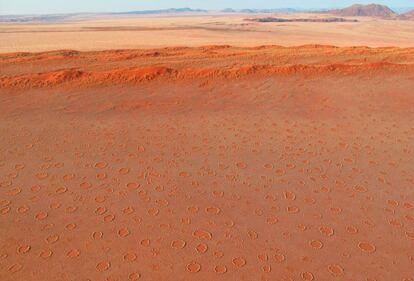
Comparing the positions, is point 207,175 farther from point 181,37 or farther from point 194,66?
point 181,37

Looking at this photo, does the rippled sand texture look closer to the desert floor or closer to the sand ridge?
the sand ridge

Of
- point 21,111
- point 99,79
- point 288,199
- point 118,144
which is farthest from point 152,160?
point 99,79

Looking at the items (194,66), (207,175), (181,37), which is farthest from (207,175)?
(181,37)

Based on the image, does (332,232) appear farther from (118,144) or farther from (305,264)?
(118,144)

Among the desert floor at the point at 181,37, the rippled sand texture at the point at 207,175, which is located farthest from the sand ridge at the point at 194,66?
the desert floor at the point at 181,37

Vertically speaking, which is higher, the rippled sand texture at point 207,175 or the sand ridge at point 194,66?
the sand ridge at point 194,66

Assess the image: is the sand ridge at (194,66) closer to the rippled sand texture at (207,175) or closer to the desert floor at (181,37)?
the rippled sand texture at (207,175)
